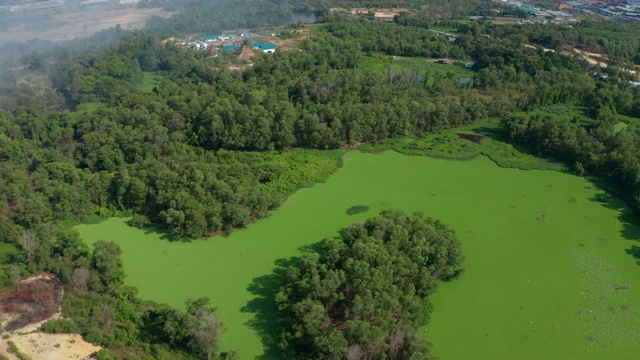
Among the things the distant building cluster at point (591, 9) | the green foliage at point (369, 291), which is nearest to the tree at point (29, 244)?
the green foliage at point (369, 291)

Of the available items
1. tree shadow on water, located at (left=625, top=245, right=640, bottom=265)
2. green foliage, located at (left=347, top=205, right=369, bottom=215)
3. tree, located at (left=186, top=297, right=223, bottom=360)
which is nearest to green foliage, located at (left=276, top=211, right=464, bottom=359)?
tree, located at (left=186, top=297, right=223, bottom=360)

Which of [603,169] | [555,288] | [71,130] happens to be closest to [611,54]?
[603,169]

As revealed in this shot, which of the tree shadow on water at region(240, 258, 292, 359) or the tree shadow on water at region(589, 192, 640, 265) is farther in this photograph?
the tree shadow on water at region(589, 192, 640, 265)

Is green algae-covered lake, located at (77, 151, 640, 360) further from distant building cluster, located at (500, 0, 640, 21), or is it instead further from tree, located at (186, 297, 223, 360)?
distant building cluster, located at (500, 0, 640, 21)

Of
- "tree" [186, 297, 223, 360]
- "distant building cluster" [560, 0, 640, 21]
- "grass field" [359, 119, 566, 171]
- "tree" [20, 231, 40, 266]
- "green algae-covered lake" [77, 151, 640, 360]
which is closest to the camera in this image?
"tree" [186, 297, 223, 360]

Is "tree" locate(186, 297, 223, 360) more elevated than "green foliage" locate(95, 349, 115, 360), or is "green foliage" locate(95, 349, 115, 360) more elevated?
"tree" locate(186, 297, 223, 360)

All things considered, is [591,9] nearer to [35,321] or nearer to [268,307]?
[268,307]

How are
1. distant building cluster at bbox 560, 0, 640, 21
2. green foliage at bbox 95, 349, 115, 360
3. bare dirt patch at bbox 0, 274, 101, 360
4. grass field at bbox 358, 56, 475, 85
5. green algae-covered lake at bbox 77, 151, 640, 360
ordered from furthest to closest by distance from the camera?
1. distant building cluster at bbox 560, 0, 640, 21
2. grass field at bbox 358, 56, 475, 85
3. green algae-covered lake at bbox 77, 151, 640, 360
4. bare dirt patch at bbox 0, 274, 101, 360
5. green foliage at bbox 95, 349, 115, 360

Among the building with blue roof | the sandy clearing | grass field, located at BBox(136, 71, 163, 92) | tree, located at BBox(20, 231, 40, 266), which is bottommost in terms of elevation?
the sandy clearing
